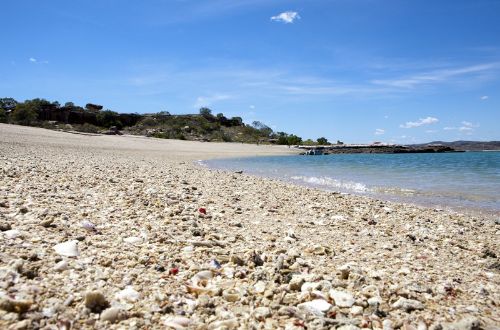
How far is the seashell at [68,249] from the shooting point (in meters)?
3.73

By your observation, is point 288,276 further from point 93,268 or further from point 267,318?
point 93,268

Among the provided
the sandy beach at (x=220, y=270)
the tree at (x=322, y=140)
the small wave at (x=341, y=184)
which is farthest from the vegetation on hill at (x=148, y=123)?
the sandy beach at (x=220, y=270)

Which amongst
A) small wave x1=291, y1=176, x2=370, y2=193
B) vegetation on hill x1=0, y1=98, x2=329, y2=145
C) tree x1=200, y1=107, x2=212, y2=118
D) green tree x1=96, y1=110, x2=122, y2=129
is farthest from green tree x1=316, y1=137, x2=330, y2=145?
small wave x1=291, y1=176, x2=370, y2=193

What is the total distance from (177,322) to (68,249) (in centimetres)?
176

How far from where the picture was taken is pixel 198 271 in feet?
12.3

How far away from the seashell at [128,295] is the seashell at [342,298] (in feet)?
5.93

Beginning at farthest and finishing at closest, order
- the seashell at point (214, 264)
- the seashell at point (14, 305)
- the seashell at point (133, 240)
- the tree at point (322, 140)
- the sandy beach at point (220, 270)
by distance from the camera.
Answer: the tree at point (322, 140) → the seashell at point (133, 240) → the seashell at point (214, 264) → the sandy beach at point (220, 270) → the seashell at point (14, 305)

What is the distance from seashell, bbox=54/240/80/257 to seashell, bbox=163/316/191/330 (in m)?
1.54

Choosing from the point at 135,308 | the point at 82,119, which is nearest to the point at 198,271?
the point at 135,308

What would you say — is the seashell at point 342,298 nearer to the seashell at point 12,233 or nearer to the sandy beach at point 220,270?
the sandy beach at point 220,270

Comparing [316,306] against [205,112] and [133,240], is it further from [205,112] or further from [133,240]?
[205,112]

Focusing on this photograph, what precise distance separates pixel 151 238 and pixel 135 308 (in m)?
1.79

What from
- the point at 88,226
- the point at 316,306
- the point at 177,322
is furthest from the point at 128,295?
the point at 88,226

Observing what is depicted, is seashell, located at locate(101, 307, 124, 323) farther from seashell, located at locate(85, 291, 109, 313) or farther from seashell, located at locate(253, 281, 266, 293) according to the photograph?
seashell, located at locate(253, 281, 266, 293)
